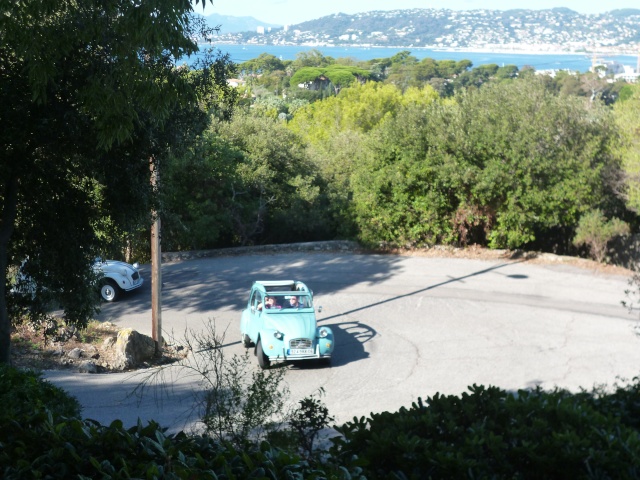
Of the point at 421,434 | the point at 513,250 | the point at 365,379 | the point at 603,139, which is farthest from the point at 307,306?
the point at 603,139

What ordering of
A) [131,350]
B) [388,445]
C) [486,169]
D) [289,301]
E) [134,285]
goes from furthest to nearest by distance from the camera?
[486,169] < [134,285] < [289,301] < [131,350] < [388,445]

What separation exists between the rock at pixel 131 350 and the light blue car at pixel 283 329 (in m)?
1.98

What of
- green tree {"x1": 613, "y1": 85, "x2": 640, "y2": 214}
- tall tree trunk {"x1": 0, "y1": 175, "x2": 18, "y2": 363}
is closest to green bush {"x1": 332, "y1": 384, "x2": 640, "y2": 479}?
tall tree trunk {"x1": 0, "y1": 175, "x2": 18, "y2": 363}

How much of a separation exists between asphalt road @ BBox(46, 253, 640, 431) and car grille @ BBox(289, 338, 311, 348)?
1.77 feet

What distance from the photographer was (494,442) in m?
4.93

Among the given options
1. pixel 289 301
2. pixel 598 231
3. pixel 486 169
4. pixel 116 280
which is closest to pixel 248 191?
pixel 116 280

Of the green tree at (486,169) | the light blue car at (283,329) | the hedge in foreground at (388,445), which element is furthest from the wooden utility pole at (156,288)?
the green tree at (486,169)

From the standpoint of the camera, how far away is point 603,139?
2344 centimetres

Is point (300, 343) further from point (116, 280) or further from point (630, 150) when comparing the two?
point (630, 150)

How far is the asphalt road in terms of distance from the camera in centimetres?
1227

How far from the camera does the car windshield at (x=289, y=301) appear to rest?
14441 millimetres

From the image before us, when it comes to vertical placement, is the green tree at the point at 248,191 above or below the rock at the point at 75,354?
above

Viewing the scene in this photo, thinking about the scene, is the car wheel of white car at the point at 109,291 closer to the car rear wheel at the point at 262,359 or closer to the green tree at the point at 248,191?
the green tree at the point at 248,191

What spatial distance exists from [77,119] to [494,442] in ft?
19.2
